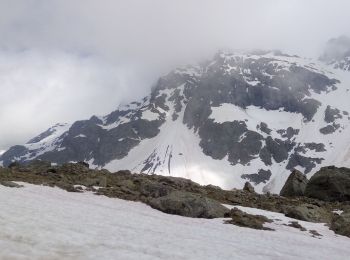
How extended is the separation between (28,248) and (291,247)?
41.0 ft

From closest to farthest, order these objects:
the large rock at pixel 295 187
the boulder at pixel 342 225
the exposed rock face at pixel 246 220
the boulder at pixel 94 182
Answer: the exposed rock face at pixel 246 220 → the boulder at pixel 342 225 → the boulder at pixel 94 182 → the large rock at pixel 295 187

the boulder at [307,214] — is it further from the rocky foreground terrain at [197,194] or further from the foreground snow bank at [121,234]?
the foreground snow bank at [121,234]

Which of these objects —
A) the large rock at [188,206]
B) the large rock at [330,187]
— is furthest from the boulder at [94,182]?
the large rock at [330,187]

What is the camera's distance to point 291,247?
24141mm

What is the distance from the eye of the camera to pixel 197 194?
36.0 m

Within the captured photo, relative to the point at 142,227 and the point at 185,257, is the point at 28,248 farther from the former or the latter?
the point at 142,227

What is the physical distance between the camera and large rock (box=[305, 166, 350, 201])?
1813 inches

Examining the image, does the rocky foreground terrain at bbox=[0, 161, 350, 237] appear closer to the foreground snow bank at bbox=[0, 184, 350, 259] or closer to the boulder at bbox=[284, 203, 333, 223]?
the boulder at bbox=[284, 203, 333, 223]

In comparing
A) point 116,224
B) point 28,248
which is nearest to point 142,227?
point 116,224

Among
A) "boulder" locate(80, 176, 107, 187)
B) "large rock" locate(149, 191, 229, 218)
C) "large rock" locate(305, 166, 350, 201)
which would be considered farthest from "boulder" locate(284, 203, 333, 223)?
"boulder" locate(80, 176, 107, 187)

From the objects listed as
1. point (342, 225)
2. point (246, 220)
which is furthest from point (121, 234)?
point (342, 225)

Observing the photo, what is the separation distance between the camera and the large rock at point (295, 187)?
49.1m

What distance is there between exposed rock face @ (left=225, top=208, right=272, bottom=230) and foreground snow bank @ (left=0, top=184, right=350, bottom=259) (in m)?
0.69

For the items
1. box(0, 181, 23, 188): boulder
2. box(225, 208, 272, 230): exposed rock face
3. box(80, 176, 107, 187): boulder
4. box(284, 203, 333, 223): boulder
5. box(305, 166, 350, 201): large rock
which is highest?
box(305, 166, 350, 201): large rock
